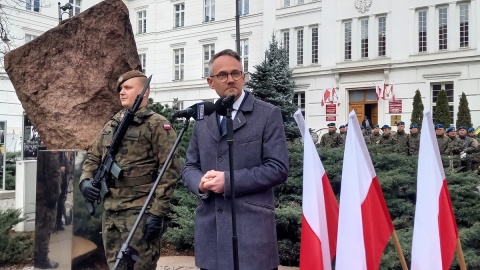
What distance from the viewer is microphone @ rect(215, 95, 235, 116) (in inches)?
103

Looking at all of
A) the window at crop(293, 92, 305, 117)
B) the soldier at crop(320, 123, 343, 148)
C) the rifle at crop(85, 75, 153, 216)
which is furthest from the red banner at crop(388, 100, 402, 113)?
the rifle at crop(85, 75, 153, 216)

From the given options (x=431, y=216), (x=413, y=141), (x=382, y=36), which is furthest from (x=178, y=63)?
(x=431, y=216)

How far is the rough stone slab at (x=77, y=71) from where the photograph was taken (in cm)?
598

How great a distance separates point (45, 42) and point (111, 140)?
2845mm

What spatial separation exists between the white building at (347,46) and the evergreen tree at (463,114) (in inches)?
36.1

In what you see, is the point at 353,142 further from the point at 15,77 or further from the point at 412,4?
the point at 412,4

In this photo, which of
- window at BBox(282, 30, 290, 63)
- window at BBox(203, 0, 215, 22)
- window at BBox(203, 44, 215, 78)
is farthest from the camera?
window at BBox(203, 0, 215, 22)

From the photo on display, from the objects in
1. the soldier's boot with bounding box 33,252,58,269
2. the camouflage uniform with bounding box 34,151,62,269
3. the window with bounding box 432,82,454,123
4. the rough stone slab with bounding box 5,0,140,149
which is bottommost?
the soldier's boot with bounding box 33,252,58,269

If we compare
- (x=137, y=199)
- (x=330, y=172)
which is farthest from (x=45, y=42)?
(x=330, y=172)

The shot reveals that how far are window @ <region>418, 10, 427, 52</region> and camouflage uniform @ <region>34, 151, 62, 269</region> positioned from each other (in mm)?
21672

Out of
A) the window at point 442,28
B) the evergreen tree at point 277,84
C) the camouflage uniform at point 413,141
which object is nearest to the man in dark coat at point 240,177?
the camouflage uniform at point 413,141

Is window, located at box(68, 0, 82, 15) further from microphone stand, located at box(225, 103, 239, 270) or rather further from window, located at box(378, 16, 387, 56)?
microphone stand, located at box(225, 103, 239, 270)

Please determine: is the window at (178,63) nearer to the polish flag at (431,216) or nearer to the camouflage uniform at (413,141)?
the camouflage uniform at (413,141)

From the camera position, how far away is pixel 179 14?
35.1 meters
